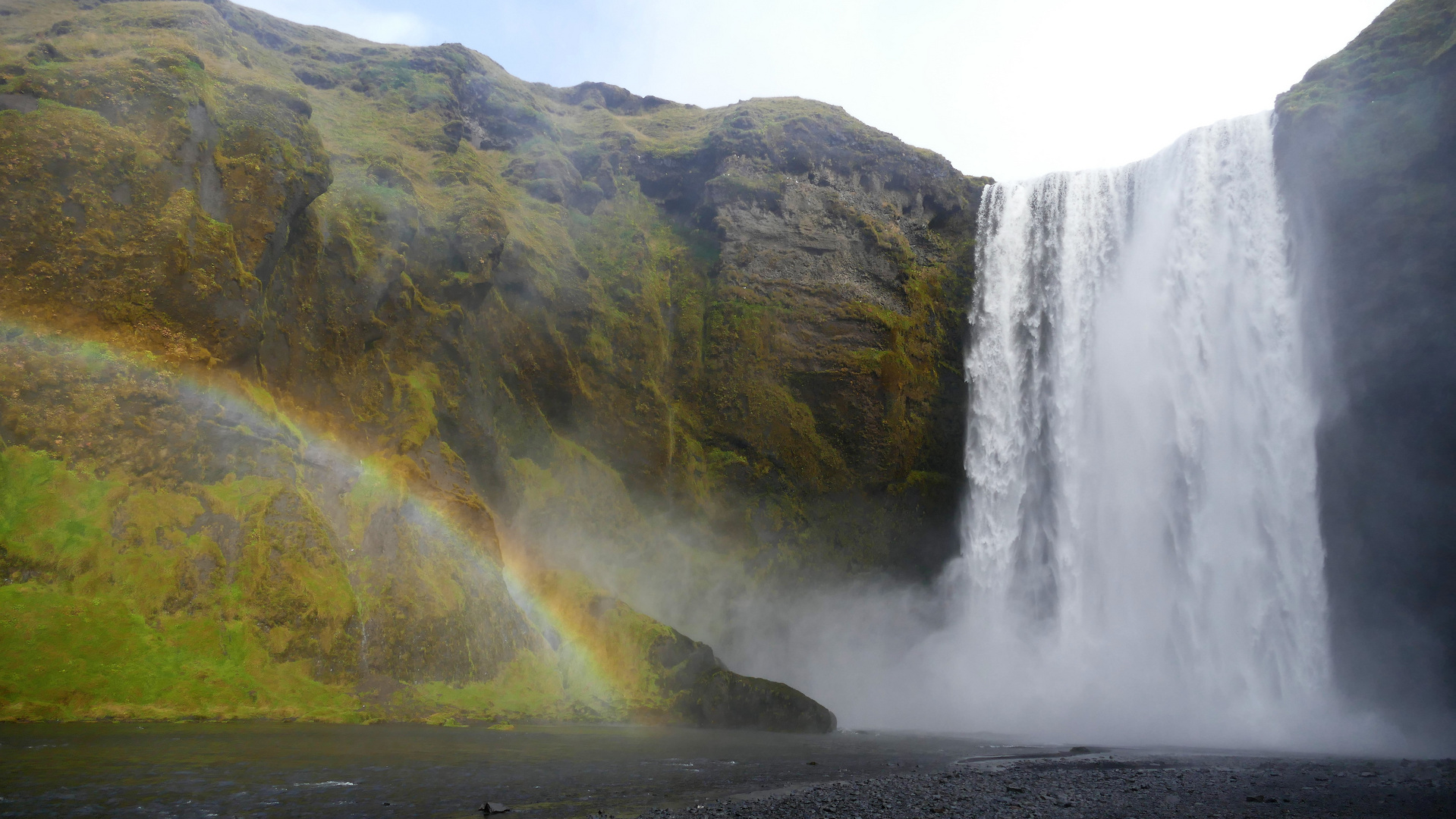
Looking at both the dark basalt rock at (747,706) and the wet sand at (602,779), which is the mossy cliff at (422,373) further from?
the wet sand at (602,779)

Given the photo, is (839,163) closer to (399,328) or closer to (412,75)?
(412,75)

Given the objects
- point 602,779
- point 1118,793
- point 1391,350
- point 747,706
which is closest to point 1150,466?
point 1391,350

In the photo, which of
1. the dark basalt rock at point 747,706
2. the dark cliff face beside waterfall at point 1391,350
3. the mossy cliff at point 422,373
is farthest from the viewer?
the dark cliff face beside waterfall at point 1391,350

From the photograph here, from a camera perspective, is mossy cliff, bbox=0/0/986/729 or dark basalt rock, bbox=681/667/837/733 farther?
dark basalt rock, bbox=681/667/837/733

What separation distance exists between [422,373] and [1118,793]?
23503 mm

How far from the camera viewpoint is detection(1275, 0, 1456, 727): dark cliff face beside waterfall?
86.0ft

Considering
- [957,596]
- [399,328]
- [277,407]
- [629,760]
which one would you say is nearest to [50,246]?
[277,407]

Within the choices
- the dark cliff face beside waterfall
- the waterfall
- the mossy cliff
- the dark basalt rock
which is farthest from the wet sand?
the dark cliff face beside waterfall

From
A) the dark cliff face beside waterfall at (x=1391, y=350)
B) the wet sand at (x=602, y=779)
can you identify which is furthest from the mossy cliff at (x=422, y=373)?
the dark cliff face beside waterfall at (x=1391, y=350)

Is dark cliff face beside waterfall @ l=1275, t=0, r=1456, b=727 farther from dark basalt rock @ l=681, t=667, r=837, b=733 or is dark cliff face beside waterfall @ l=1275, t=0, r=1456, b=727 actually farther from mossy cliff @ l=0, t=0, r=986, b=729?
dark basalt rock @ l=681, t=667, r=837, b=733

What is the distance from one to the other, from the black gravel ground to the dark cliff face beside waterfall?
41.5ft

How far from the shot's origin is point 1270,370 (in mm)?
29422

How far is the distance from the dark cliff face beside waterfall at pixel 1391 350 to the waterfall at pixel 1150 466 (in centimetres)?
112

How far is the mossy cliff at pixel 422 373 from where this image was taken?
16484mm
